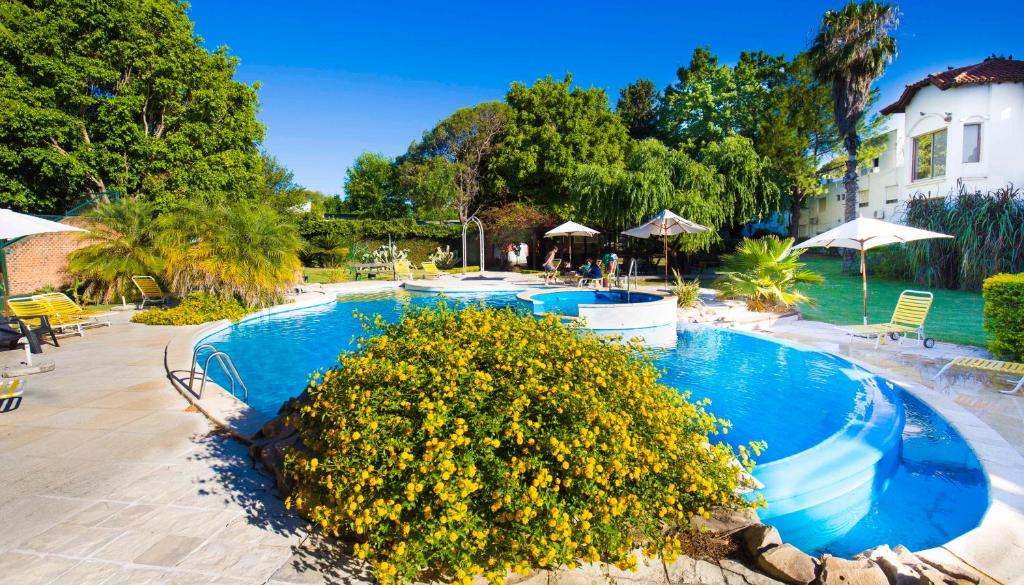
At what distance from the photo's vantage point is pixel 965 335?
349 inches

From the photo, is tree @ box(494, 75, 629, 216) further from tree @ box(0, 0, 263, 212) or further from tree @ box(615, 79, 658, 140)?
tree @ box(0, 0, 263, 212)

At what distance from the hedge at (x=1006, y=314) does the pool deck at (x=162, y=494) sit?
109cm

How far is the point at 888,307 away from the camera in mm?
12109

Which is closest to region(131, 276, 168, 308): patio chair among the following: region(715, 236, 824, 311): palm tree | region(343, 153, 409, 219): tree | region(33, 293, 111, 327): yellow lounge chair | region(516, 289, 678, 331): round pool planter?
region(33, 293, 111, 327): yellow lounge chair

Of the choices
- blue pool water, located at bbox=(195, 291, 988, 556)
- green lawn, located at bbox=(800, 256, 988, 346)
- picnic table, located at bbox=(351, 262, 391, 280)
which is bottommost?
blue pool water, located at bbox=(195, 291, 988, 556)

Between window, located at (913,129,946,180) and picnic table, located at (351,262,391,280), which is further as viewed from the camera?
picnic table, located at (351,262,391,280)

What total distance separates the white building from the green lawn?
4.37 meters

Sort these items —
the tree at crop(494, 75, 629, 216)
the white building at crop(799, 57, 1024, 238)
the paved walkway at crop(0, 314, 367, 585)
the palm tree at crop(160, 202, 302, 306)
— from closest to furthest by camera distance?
the paved walkway at crop(0, 314, 367, 585), the palm tree at crop(160, 202, 302, 306), the white building at crop(799, 57, 1024, 238), the tree at crop(494, 75, 629, 216)

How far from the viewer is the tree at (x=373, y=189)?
41438 millimetres

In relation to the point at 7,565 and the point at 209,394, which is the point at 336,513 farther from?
the point at 209,394

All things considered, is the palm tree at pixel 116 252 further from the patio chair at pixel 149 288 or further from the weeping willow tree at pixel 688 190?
the weeping willow tree at pixel 688 190

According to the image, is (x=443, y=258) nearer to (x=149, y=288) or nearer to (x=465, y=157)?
(x=465, y=157)

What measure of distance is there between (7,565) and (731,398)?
6.55 metres

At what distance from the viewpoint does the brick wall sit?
1414 centimetres
